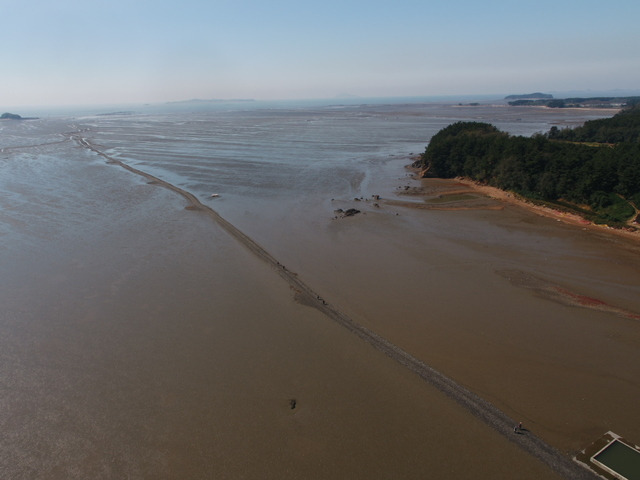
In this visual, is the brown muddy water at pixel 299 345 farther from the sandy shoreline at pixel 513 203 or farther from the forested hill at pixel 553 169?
the forested hill at pixel 553 169

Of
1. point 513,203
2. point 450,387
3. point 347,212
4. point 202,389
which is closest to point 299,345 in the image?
point 202,389

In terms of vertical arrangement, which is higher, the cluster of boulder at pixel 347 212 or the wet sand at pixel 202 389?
the cluster of boulder at pixel 347 212

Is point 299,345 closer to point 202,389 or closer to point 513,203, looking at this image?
point 202,389

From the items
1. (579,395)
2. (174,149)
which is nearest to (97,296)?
(579,395)

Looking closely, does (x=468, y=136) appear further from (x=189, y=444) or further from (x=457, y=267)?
(x=189, y=444)

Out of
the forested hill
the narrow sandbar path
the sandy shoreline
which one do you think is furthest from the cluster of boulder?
the forested hill

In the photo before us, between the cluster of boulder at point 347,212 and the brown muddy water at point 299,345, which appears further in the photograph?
the cluster of boulder at point 347,212

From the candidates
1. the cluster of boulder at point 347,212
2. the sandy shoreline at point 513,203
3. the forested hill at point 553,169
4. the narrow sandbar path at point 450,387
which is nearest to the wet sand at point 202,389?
the narrow sandbar path at point 450,387
